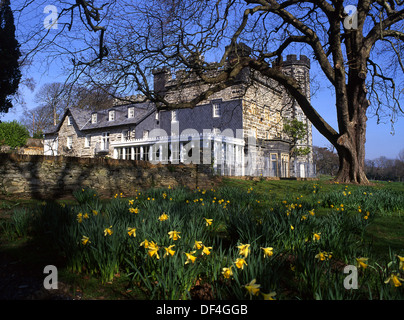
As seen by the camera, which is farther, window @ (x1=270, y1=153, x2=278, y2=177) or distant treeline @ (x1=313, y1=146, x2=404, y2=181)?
distant treeline @ (x1=313, y1=146, x2=404, y2=181)

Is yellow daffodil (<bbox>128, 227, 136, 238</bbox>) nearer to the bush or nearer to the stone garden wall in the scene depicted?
the stone garden wall

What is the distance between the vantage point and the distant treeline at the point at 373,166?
133 ft

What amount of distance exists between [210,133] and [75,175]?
1272 cm

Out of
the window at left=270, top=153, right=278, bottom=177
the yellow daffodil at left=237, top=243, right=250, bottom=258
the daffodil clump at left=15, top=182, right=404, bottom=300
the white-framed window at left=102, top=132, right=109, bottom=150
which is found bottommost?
the daffodil clump at left=15, top=182, right=404, bottom=300

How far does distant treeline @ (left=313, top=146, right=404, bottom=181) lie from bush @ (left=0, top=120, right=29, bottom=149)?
131ft

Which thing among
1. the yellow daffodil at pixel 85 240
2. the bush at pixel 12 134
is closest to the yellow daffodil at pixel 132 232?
the yellow daffodil at pixel 85 240

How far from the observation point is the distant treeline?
133ft

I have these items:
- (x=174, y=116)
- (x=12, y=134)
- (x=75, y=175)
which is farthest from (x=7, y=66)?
(x=12, y=134)

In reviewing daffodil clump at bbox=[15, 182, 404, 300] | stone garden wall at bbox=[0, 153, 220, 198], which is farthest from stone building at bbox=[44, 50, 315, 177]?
daffodil clump at bbox=[15, 182, 404, 300]

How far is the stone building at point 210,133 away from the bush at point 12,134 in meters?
5.33

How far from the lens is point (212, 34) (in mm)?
9422
